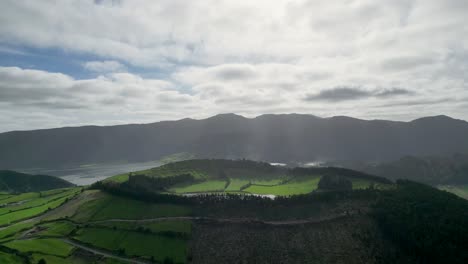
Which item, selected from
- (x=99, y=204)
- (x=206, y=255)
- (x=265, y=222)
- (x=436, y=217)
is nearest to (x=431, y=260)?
(x=436, y=217)

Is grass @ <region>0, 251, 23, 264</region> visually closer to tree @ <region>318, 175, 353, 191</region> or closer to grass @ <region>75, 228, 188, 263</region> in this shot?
grass @ <region>75, 228, 188, 263</region>

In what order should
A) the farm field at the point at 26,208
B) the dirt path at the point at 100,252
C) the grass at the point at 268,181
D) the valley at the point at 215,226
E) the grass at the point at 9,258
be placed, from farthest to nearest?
the grass at the point at 268,181 < the farm field at the point at 26,208 < the valley at the point at 215,226 < the dirt path at the point at 100,252 < the grass at the point at 9,258

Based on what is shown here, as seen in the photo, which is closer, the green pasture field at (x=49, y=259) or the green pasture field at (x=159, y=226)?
the green pasture field at (x=49, y=259)

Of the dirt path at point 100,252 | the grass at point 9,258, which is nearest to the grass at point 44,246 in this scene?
the dirt path at point 100,252

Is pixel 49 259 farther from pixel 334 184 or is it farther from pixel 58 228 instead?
pixel 334 184

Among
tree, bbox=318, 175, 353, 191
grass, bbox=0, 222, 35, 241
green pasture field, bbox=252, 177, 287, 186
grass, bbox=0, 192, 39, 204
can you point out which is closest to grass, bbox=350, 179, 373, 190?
tree, bbox=318, 175, 353, 191

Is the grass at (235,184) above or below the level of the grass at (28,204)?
above

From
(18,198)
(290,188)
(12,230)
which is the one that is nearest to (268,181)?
(290,188)

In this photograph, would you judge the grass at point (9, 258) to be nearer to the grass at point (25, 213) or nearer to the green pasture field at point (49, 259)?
the green pasture field at point (49, 259)
